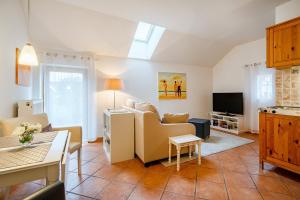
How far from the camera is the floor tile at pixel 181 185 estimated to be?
1835 mm

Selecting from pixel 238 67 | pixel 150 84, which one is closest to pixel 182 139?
pixel 150 84

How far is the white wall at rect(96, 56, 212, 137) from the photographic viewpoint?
4.00 metres

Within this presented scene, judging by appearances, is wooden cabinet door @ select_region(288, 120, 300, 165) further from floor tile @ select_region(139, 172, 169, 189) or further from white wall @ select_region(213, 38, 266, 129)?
white wall @ select_region(213, 38, 266, 129)

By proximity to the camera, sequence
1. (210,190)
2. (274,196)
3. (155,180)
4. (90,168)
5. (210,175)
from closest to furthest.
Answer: (274,196)
(210,190)
(155,180)
(210,175)
(90,168)

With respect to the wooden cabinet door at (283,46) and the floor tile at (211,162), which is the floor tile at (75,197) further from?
the wooden cabinet door at (283,46)

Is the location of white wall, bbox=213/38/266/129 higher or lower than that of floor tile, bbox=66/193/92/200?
higher

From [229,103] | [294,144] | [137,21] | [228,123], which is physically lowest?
→ [228,123]

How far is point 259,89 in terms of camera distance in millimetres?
4199

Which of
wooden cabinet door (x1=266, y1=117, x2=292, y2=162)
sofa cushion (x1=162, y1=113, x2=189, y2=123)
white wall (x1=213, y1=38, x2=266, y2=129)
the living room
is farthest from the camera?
white wall (x1=213, y1=38, x2=266, y2=129)

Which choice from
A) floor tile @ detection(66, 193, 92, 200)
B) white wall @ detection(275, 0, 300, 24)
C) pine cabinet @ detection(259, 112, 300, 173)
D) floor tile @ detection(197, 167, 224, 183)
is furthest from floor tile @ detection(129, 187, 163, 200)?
white wall @ detection(275, 0, 300, 24)

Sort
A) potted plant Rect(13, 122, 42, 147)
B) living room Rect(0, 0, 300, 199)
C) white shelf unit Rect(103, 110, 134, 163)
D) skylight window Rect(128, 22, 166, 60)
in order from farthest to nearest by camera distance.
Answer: skylight window Rect(128, 22, 166, 60) → white shelf unit Rect(103, 110, 134, 163) → living room Rect(0, 0, 300, 199) → potted plant Rect(13, 122, 42, 147)

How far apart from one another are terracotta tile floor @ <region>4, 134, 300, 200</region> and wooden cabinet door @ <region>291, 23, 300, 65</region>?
5.48 ft

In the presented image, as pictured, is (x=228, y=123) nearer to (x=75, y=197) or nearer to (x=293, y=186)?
(x=293, y=186)

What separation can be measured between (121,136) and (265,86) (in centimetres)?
403
